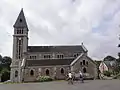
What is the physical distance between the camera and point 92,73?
6066 centimetres

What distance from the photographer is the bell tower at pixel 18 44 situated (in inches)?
2606

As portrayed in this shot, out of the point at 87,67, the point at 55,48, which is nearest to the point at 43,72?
the point at 55,48

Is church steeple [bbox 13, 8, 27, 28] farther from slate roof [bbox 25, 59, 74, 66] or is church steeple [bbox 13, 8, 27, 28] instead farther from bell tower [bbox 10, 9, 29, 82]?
slate roof [bbox 25, 59, 74, 66]

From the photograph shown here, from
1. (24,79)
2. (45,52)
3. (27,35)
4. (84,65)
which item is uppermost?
(27,35)

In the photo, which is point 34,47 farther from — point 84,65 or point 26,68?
point 84,65

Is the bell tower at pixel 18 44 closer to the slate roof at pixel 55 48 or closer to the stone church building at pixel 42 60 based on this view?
the stone church building at pixel 42 60

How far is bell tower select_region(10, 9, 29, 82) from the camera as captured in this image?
66.2 m

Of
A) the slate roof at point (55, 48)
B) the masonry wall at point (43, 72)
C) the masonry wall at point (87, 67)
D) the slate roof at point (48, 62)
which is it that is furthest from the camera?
the slate roof at point (55, 48)

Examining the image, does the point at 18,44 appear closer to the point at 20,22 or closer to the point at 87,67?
the point at 20,22

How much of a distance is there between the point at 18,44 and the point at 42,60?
1030cm

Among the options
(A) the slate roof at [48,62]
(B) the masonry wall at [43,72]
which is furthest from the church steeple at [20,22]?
(B) the masonry wall at [43,72]

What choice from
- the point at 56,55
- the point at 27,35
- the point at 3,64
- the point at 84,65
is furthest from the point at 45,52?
the point at 3,64

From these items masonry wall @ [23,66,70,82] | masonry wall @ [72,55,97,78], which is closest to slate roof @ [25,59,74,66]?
masonry wall @ [23,66,70,82]

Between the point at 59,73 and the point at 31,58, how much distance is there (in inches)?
468
